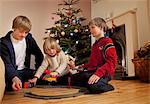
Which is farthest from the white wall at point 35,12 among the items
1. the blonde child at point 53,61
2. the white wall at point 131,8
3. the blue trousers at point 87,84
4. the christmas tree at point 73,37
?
the blue trousers at point 87,84

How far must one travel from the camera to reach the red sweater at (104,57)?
1342 mm

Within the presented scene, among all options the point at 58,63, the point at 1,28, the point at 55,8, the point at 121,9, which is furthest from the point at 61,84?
the point at 55,8

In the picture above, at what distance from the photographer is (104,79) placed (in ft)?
4.51


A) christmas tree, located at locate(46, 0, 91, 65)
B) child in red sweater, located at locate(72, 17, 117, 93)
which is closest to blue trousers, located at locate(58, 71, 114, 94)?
child in red sweater, located at locate(72, 17, 117, 93)

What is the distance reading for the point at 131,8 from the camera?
2.93 metres

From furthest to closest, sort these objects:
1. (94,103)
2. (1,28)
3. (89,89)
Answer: (1,28) < (89,89) < (94,103)

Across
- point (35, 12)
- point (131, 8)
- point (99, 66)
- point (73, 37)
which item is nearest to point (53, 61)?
point (99, 66)

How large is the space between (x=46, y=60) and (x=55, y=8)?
7.48 feet

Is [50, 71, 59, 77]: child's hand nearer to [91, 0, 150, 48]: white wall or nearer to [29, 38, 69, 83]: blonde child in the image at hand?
[29, 38, 69, 83]: blonde child

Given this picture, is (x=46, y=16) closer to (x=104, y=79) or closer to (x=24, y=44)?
(x=24, y=44)

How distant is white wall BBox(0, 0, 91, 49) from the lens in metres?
3.68

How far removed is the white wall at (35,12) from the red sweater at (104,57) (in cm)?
237

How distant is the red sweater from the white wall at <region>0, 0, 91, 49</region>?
237 centimetres

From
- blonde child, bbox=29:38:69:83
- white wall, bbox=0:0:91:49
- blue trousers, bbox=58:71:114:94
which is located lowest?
blue trousers, bbox=58:71:114:94
